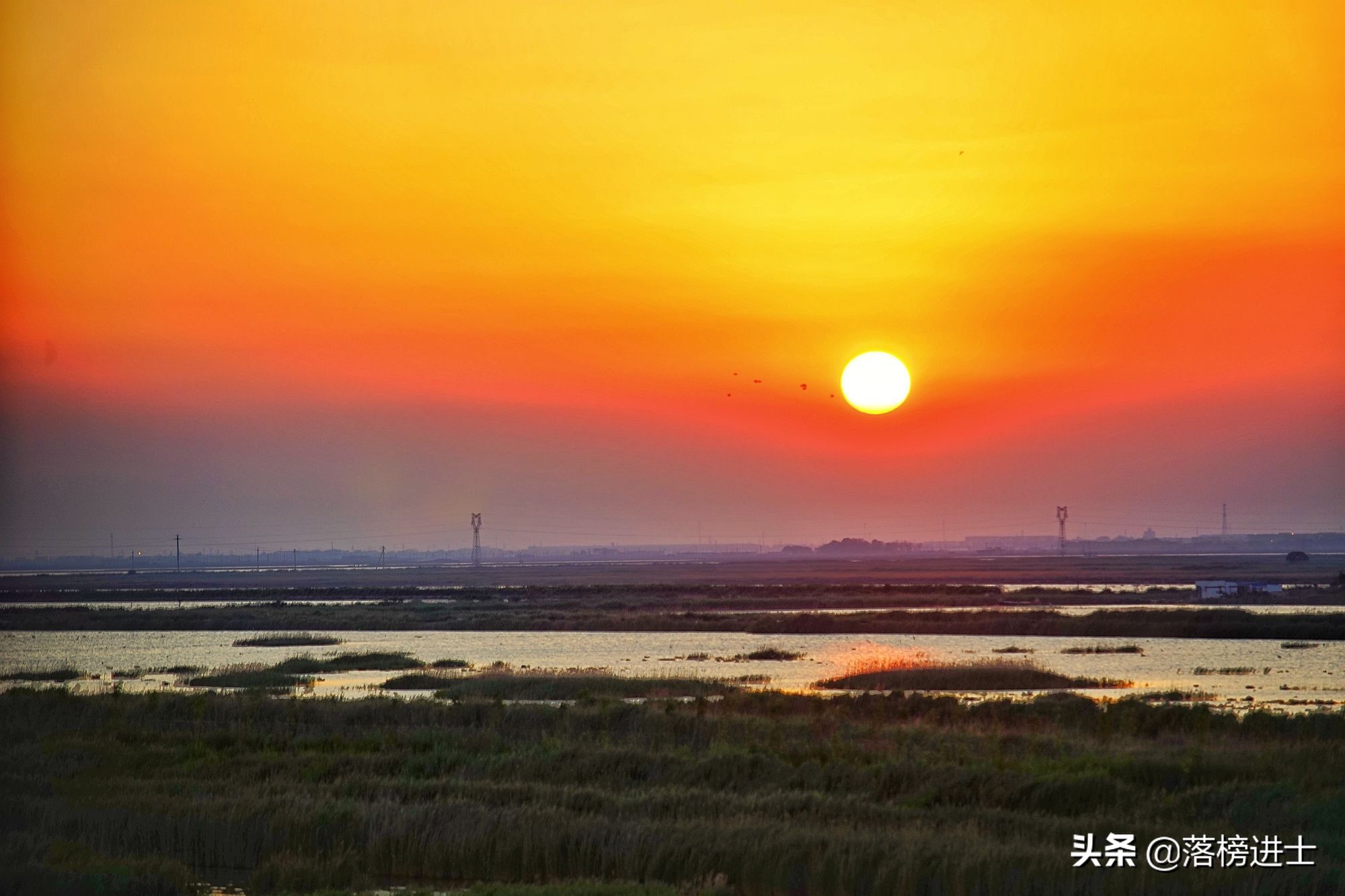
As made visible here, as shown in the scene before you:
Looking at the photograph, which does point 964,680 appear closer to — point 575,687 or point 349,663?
point 575,687

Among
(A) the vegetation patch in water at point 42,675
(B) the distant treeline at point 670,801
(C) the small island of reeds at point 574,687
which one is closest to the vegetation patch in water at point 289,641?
(A) the vegetation patch in water at point 42,675

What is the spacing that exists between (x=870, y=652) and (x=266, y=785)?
41354 millimetres

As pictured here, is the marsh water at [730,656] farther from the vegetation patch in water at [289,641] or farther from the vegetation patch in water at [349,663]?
the vegetation patch in water at [349,663]

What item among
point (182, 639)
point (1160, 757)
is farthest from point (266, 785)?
point (182, 639)

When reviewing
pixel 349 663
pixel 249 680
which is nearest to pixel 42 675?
pixel 249 680

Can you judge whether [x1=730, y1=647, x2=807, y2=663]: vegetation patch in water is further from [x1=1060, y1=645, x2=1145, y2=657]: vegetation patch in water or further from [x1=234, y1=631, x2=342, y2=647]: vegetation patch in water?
[x1=234, y1=631, x2=342, y2=647]: vegetation patch in water

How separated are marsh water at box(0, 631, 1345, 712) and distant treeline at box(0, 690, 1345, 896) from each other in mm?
12780

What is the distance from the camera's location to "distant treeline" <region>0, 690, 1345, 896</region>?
21.0 metres

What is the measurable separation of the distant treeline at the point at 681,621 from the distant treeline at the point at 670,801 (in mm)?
42415

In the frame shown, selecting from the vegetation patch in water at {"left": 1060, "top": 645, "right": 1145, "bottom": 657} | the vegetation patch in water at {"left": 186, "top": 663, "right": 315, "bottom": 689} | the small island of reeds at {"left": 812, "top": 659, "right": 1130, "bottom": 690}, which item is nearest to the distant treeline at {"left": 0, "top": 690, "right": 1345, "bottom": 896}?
the small island of reeds at {"left": 812, "top": 659, "right": 1130, "bottom": 690}

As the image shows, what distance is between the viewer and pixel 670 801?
25.0m

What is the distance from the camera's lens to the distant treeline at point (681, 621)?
73750 millimetres

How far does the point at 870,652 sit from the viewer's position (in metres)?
64.1

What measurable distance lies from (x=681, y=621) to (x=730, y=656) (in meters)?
26.3
